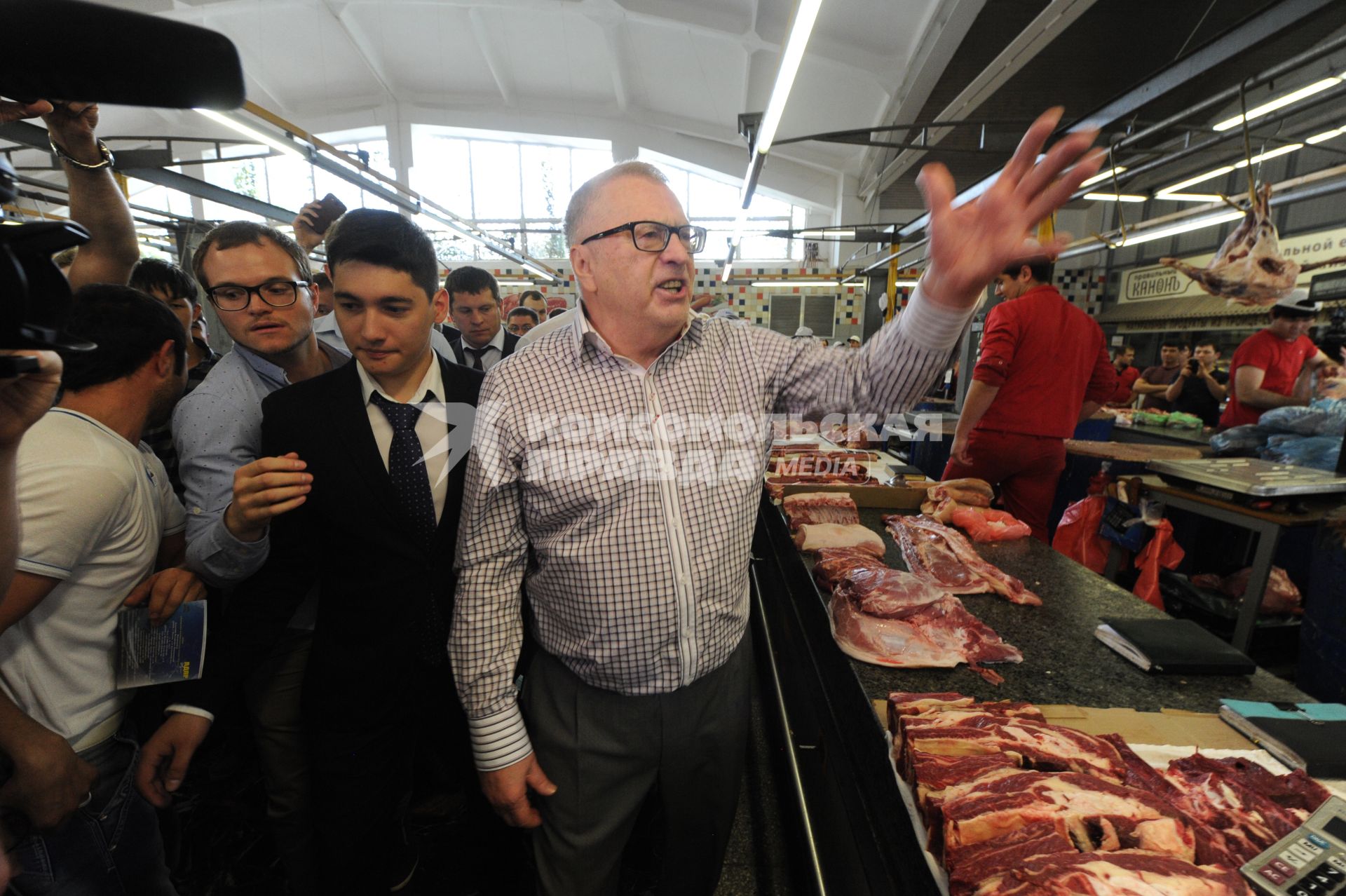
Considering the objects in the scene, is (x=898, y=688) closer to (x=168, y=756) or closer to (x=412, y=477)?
(x=412, y=477)

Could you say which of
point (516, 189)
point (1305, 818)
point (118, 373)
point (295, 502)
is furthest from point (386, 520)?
point (516, 189)

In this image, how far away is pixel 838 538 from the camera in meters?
2.41

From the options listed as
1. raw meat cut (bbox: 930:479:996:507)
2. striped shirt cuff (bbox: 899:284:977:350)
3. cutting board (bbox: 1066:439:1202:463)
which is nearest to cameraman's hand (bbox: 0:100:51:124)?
striped shirt cuff (bbox: 899:284:977:350)

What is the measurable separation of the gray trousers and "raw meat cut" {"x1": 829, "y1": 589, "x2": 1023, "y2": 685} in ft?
1.16

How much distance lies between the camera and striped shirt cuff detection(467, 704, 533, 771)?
1521 mm

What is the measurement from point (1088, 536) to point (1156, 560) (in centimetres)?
59

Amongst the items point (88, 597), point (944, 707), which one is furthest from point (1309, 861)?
point (88, 597)

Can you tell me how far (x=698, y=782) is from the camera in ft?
5.50

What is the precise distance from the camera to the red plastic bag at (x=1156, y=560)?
9.64 ft

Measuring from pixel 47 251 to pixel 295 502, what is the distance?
858 millimetres

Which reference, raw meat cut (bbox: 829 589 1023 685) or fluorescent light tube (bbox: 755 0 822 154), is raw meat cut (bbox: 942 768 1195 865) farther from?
fluorescent light tube (bbox: 755 0 822 154)

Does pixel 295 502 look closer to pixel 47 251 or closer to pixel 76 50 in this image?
pixel 47 251

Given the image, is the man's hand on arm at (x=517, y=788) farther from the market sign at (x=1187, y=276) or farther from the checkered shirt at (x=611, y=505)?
the market sign at (x=1187, y=276)

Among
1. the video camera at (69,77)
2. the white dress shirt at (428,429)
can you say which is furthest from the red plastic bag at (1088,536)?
the video camera at (69,77)
